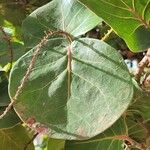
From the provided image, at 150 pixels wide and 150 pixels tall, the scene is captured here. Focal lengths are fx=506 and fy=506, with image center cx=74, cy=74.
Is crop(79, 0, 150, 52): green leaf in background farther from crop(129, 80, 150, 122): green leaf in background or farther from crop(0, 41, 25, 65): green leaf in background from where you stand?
crop(0, 41, 25, 65): green leaf in background

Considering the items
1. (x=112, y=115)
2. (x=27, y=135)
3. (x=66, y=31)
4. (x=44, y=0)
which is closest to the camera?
(x=112, y=115)

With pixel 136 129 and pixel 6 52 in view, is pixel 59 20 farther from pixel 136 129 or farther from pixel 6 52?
pixel 136 129

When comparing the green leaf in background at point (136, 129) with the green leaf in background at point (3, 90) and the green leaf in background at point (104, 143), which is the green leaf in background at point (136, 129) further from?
the green leaf in background at point (3, 90)

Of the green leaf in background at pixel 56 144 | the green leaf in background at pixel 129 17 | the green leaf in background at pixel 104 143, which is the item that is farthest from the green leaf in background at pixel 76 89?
the green leaf in background at pixel 56 144

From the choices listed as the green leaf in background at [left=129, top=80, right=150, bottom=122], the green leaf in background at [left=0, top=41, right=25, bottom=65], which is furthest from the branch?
the green leaf in background at [left=0, top=41, right=25, bottom=65]

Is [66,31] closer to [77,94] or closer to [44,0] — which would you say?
[77,94]

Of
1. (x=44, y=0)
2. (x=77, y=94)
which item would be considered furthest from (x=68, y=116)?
(x=44, y=0)
